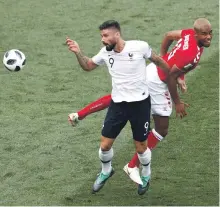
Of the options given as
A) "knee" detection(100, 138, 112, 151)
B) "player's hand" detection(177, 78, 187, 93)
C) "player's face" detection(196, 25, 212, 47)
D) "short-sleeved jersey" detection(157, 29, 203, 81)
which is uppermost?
"player's face" detection(196, 25, 212, 47)

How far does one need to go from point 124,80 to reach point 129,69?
14 cm

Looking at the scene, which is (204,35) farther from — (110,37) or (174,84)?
(110,37)

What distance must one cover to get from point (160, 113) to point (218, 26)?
6.33m

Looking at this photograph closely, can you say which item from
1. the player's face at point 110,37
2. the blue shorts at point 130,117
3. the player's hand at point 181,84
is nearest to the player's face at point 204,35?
the player's hand at point 181,84

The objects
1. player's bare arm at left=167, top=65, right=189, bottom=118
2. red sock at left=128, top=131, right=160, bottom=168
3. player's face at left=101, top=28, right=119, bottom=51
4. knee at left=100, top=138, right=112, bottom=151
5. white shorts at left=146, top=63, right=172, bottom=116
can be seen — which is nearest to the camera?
player's face at left=101, top=28, right=119, bottom=51

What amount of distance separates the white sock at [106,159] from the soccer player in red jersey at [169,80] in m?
0.34

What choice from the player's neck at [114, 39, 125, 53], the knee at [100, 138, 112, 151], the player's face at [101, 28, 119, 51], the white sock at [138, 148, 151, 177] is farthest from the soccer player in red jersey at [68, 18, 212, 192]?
the player's face at [101, 28, 119, 51]

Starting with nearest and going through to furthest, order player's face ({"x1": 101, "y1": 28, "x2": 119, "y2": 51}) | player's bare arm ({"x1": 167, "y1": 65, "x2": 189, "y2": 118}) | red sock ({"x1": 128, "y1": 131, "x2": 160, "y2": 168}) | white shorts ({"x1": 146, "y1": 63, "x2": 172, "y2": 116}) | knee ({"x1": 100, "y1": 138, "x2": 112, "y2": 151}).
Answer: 1. player's face ({"x1": 101, "y1": 28, "x2": 119, "y2": 51})
2. knee ({"x1": 100, "y1": 138, "x2": 112, "y2": 151})
3. player's bare arm ({"x1": 167, "y1": 65, "x2": 189, "y2": 118})
4. white shorts ({"x1": 146, "y1": 63, "x2": 172, "y2": 116})
5. red sock ({"x1": 128, "y1": 131, "x2": 160, "y2": 168})

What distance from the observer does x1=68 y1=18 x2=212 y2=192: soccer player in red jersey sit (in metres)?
9.71

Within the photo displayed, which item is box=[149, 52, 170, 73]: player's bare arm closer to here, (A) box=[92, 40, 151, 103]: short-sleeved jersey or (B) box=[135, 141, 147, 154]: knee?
(A) box=[92, 40, 151, 103]: short-sleeved jersey

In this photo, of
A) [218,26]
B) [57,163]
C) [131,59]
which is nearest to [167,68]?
[131,59]

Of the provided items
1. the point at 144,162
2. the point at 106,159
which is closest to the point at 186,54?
the point at 144,162

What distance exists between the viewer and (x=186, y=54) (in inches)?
383

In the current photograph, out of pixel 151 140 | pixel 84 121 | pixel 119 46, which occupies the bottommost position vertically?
pixel 84 121
